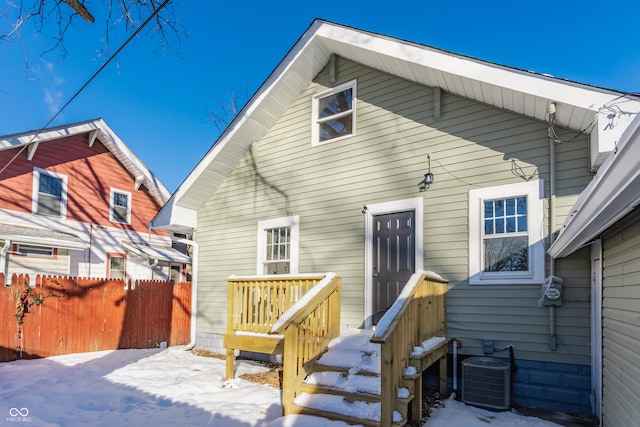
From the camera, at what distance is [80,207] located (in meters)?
12.2

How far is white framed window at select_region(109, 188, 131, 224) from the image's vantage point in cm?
1323

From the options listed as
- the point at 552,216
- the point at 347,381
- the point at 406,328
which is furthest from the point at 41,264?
the point at 552,216

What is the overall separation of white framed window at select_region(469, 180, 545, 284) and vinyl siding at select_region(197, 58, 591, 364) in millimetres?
130

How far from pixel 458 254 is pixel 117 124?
1236 centimetres

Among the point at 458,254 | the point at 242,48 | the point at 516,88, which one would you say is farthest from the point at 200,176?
the point at 242,48

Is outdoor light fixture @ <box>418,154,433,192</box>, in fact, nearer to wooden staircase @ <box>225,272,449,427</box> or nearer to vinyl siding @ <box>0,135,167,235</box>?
wooden staircase @ <box>225,272,449,427</box>

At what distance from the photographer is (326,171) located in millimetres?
7129

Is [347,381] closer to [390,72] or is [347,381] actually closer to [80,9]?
[80,9]

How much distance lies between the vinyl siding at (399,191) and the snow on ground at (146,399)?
1.21 m

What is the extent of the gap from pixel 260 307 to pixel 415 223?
263cm

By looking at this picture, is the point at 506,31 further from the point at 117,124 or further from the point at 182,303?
the point at 117,124

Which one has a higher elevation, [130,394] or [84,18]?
[84,18]
